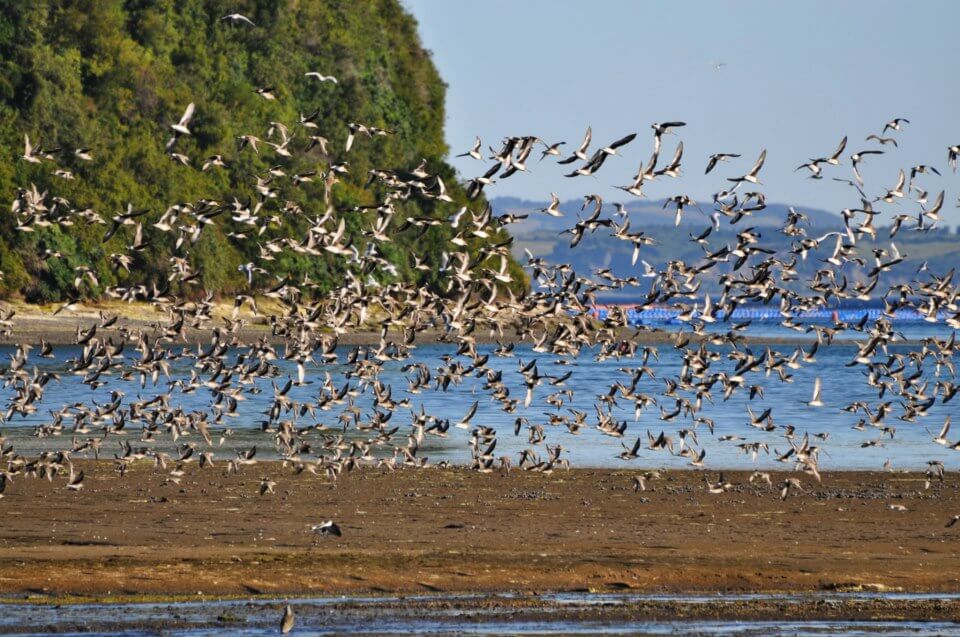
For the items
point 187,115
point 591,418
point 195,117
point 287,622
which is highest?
point 195,117

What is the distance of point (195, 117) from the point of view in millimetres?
101812

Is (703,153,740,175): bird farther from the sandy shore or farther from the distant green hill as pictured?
the distant green hill

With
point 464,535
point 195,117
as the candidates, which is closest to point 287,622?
point 464,535

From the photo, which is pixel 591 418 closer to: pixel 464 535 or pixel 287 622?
pixel 464 535

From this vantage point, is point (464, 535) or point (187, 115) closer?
point (464, 535)

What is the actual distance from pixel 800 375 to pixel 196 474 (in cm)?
5401

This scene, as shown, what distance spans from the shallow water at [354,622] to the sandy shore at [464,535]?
678 millimetres

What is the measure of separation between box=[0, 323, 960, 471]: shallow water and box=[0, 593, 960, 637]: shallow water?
50.6 feet

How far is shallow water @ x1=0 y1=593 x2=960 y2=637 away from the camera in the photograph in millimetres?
18328

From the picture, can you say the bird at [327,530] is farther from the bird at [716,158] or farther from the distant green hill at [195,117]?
the distant green hill at [195,117]

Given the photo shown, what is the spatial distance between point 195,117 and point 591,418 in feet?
193

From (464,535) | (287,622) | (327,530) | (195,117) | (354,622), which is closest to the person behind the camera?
(287,622)

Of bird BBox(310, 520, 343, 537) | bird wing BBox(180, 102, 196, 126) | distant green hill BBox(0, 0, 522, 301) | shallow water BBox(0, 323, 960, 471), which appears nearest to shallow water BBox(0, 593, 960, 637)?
bird BBox(310, 520, 343, 537)

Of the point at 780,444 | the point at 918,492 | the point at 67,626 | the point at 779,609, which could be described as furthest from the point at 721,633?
the point at 780,444
